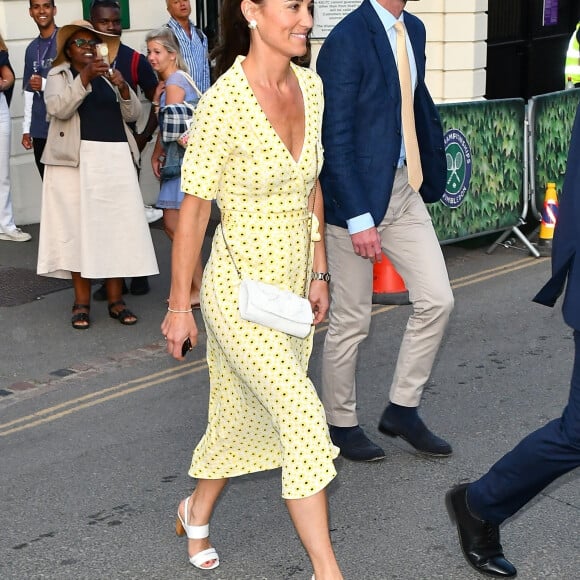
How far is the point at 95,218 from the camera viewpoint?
7809 millimetres

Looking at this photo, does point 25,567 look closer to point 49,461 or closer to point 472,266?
point 49,461

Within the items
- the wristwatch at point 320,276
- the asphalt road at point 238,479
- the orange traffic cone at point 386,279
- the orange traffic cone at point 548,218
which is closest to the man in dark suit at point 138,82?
the asphalt road at point 238,479

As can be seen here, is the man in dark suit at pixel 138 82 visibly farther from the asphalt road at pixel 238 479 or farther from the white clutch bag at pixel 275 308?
the white clutch bag at pixel 275 308

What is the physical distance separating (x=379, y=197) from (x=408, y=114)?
0.39m

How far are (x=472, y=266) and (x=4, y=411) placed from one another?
424 centimetres

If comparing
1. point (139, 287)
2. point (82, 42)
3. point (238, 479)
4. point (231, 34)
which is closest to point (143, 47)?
point (139, 287)

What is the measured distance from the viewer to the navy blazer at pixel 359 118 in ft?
16.7

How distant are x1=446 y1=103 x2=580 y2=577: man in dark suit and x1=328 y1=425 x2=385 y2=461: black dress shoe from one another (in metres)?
1.07

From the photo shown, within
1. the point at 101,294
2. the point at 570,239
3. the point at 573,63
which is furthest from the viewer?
the point at 573,63

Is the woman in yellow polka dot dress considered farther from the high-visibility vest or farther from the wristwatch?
the high-visibility vest

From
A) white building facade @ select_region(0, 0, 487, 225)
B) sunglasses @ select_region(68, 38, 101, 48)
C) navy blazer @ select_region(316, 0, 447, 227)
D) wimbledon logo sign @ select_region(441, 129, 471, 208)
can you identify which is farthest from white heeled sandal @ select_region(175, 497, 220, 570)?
white building facade @ select_region(0, 0, 487, 225)

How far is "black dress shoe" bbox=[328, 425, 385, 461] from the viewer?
215 inches

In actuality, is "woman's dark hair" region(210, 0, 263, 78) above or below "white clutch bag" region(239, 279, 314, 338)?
above

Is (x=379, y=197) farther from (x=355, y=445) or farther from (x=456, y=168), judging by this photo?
(x=456, y=168)
